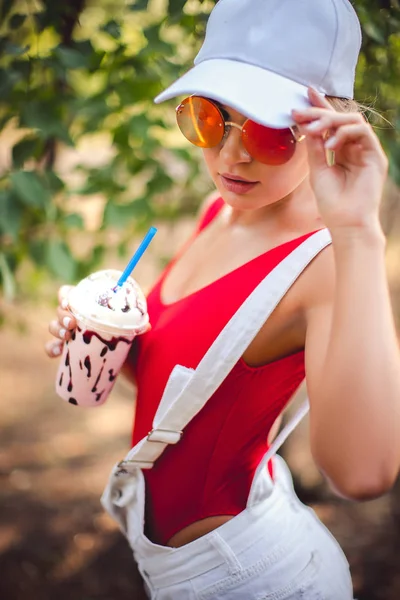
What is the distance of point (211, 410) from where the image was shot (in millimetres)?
1221

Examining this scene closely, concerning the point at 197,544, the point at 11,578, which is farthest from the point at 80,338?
the point at 11,578

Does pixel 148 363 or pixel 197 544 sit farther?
pixel 148 363

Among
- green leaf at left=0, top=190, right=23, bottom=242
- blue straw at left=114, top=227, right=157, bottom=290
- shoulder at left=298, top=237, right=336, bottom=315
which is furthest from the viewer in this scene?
green leaf at left=0, top=190, right=23, bottom=242

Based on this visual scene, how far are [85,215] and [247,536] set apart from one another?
6.21 feet

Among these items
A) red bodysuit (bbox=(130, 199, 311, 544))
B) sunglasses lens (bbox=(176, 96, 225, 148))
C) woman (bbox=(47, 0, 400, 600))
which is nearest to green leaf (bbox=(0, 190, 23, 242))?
woman (bbox=(47, 0, 400, 600))

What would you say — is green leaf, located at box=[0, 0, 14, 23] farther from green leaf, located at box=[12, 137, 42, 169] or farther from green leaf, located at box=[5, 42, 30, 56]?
green leaf, located at box=[12, 137, 42, 169]

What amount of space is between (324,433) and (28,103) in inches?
52.5

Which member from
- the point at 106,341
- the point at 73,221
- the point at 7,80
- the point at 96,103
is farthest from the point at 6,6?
the point at 106,341

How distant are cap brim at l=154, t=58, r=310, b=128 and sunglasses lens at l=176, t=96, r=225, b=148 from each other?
0.13 feet

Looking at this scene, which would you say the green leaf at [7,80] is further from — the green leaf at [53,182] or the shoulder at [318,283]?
the shoulder at [318,283]

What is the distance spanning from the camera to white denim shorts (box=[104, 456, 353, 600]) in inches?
46.1

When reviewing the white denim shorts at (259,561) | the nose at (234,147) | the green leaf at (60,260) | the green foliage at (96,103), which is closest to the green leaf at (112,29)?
the green foliage at (96,103)

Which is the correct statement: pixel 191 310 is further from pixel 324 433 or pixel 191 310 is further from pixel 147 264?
pixel 147 264

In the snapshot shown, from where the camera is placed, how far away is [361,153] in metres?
0.92
